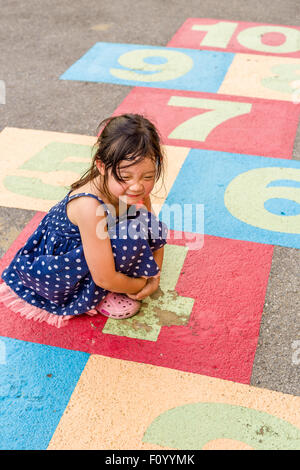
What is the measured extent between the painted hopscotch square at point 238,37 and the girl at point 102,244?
262 centimetres

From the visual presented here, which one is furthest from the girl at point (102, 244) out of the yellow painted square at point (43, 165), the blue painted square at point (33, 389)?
the yellow painted square at point (43, 165)

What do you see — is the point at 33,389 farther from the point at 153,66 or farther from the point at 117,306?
the point at 153,66

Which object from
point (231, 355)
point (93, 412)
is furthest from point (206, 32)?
point (93, 412)

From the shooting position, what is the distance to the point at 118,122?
1.61 meters

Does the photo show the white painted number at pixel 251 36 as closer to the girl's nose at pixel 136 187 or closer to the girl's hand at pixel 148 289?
the girl's hand at pixel 148 289

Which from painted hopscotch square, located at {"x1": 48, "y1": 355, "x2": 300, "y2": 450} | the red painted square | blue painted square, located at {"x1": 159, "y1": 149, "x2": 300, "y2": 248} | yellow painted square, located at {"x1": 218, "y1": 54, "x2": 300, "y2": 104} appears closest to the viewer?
painted hopscotch square, located at {"x1": 48, "y1": 355, "x2": 300, "y2": 450}

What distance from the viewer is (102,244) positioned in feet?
5.38

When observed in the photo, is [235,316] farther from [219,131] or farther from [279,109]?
[279,109]

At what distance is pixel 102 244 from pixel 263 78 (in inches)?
98.1

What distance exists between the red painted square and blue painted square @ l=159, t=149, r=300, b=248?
0.20 meters

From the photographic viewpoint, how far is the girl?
158 centimetres

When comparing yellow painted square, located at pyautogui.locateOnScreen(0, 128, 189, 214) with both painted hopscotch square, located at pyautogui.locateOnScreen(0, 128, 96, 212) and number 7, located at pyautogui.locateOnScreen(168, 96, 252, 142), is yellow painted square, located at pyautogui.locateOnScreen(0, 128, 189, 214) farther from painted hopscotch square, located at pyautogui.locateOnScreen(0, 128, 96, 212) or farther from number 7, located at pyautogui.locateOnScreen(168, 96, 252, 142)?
number 7, located at pyautogui.locateOnScreen(168, 96, 252, 142)

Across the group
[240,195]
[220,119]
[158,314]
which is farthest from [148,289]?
[220,119]

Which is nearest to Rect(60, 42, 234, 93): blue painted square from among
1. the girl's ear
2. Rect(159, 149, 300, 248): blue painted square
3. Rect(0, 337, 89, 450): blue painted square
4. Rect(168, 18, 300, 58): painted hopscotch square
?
Rect(168, 18, 300, 58): painted hopscotch square
